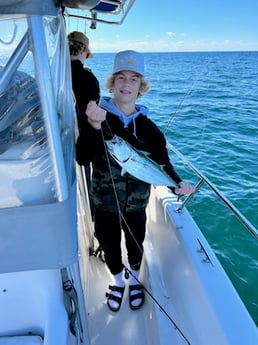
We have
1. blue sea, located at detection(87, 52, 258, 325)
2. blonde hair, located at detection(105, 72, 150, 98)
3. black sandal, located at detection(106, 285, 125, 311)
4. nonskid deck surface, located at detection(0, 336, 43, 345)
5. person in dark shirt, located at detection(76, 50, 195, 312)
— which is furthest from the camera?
blue sea, located at detection(87, 52, 258, 325)

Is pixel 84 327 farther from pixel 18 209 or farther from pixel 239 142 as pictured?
pixel 239 142

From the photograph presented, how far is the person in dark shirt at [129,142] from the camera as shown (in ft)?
5.58

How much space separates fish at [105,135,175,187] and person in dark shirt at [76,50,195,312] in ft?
0.40

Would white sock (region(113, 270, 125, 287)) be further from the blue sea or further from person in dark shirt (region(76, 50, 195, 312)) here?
the blue sea

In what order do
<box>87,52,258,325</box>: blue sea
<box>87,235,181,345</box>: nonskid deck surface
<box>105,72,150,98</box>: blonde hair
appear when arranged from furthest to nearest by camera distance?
<box>87,52,258,325</box>: blue sea < <box>87,235,181,345</box>: nonskid deck surface < <box>105,72,150,98</box>: blonde hair

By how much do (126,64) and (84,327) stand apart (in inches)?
54.6

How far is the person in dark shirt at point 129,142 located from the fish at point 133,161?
121 mm

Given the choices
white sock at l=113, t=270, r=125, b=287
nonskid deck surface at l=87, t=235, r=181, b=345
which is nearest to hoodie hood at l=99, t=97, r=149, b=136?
white sock at l=113, t=270, r=125, b=287

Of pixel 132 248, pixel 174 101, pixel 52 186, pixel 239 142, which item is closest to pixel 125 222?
pixel 132 248

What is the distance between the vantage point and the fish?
1505 millimetres

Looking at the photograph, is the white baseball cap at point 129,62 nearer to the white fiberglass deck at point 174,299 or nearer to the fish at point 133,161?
the fish at point 133,161

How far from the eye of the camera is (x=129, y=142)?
5.88 feet

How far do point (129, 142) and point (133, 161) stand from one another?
0.87 ft

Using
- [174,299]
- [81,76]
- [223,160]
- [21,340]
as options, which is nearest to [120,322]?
[174,299]
